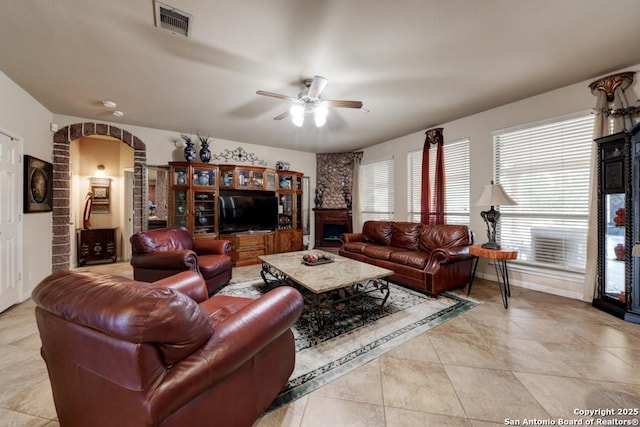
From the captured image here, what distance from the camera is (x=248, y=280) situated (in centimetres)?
377

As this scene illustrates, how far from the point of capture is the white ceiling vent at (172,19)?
176cm

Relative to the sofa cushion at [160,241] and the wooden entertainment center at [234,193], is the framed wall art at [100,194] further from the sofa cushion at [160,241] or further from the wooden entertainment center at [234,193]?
the sofa cushion at [160,241]

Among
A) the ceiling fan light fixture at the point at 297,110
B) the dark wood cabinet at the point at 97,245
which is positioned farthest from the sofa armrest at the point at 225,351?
the dark wood cabinet at the point at 97,245

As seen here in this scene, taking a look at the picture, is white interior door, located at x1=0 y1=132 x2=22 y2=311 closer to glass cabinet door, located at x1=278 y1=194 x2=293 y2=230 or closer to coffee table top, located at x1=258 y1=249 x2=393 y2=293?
coffee table top, located at x1=258 y1=249 x2=393 y2=293

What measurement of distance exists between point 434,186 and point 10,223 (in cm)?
588

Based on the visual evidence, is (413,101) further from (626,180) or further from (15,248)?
(15,248)

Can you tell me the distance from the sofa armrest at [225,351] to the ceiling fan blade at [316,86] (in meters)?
Answer: 1.92

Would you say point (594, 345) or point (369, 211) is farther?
point (369, 211)

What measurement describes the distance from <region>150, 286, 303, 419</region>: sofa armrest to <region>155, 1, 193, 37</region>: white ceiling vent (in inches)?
83.5

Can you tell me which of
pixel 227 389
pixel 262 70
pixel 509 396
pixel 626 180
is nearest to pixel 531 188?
pixel 626 180

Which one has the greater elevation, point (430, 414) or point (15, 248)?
point (15, 248)

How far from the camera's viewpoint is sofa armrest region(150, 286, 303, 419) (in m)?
0.87

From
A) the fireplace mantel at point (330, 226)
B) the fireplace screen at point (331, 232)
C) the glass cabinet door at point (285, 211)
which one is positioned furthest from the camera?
the fireplace screen at point (331, 232)

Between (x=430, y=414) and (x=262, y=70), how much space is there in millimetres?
3114
